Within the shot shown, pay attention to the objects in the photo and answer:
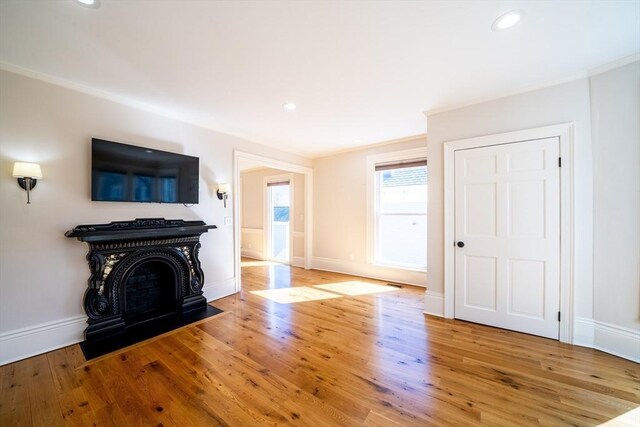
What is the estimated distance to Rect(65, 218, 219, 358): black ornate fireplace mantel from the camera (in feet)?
8.08

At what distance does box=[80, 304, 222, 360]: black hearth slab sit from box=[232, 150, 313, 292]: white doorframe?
89 cm

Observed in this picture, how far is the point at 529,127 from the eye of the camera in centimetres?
258

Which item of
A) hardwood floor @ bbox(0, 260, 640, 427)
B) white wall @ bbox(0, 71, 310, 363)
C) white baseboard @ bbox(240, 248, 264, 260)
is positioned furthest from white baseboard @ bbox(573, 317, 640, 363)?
white baseboard @ bbox(240, 248, 264, 260)

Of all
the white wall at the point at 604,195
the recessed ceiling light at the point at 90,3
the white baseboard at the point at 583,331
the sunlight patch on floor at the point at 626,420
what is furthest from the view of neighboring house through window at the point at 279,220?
the sunlight patch on floor at the point at 626,420

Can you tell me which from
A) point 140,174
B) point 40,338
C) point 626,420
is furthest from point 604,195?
point 40,338

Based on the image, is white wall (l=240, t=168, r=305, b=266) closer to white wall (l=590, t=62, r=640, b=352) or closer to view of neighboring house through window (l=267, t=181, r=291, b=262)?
view of neighboring house through window (l=267, t=181, r=291, b=262)

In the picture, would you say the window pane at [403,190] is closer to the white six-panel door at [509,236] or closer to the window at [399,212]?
the window at [399,212]

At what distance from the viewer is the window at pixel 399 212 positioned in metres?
4.29

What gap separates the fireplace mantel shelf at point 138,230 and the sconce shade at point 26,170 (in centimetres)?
56

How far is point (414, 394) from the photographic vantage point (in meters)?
1.74

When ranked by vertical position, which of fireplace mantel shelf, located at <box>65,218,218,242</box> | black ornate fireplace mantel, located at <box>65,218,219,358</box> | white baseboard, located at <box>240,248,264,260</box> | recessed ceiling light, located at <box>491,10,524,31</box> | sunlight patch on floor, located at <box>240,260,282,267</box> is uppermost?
recessed ceiling light, located at <box>491,10,524,31</box>

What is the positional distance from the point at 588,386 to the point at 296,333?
94.5 inches

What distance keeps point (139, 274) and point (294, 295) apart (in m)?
2.08

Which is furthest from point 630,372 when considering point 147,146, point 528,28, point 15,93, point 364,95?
point 15,93
